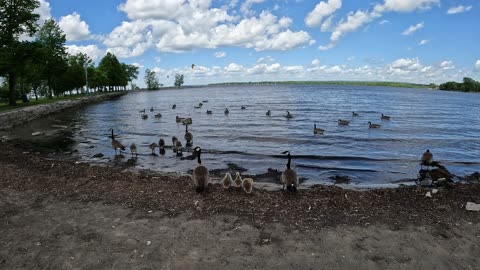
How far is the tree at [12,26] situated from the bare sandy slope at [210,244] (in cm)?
4212

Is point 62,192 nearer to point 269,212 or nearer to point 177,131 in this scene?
point 269,212

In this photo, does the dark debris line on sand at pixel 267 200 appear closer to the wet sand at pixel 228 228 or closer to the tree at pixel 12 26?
the wet sand at pixel 228 228

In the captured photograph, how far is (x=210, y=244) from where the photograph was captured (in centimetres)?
845

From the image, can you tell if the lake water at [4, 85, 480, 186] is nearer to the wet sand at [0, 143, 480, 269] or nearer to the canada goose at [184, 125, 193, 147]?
the canada goose at [184, 125, 193, 147]

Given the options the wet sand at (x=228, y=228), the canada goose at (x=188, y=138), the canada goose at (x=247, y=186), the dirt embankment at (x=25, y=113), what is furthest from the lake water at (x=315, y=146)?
the dirt embankment at (x=25, y=113)

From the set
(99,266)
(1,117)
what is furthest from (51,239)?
Answer: (1,117)

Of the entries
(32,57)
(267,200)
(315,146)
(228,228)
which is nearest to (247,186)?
(267,200)

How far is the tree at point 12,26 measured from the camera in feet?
145

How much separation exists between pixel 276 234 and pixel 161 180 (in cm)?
650

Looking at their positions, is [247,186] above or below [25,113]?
below

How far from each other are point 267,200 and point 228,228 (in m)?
2.32

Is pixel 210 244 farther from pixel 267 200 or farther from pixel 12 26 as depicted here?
pixel 12 26

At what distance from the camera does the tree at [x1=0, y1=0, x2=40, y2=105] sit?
1741 inches

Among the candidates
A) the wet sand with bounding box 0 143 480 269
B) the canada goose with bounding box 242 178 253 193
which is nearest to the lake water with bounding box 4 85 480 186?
the canada goose with bounding box 242 178 253 193
